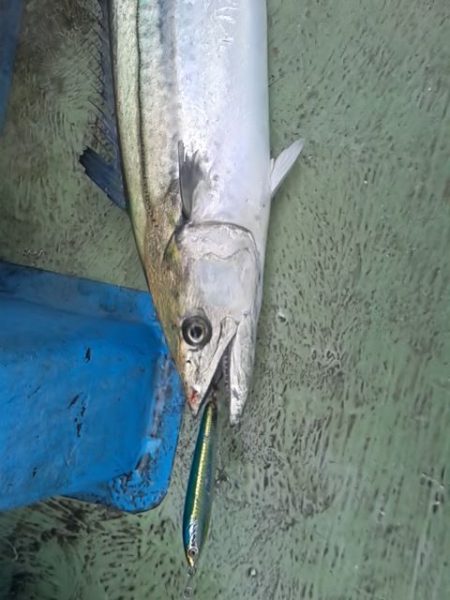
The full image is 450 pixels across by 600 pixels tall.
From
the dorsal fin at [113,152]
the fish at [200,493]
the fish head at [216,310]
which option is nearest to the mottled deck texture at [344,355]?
the fish at [200,493]

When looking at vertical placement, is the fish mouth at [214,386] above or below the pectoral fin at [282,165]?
below

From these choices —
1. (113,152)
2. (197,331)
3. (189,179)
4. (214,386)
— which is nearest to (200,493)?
(214,386)

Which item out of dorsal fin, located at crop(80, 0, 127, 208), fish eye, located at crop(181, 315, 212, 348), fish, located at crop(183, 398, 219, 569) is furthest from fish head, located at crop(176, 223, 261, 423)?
dorsal fin, located at crop(80, 0, 127, 208)

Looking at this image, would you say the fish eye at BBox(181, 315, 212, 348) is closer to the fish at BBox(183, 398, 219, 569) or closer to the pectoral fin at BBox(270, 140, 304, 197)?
the fish at BBox(183, 398, 219, 569)

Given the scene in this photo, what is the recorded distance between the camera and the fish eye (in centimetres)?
166

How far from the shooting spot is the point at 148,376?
1996mm

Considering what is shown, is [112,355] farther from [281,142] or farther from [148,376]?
[281,142]

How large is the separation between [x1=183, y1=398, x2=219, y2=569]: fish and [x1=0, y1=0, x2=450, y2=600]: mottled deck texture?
3 centimetres

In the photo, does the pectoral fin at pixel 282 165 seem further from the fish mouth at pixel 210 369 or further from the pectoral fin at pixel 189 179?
the fish mouth at pixel 210 369

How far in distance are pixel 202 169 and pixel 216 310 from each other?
36cm

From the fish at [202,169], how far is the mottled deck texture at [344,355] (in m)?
0.11

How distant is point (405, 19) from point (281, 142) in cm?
43

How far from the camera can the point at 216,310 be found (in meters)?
1.68

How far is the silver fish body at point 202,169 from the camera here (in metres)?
1.69
